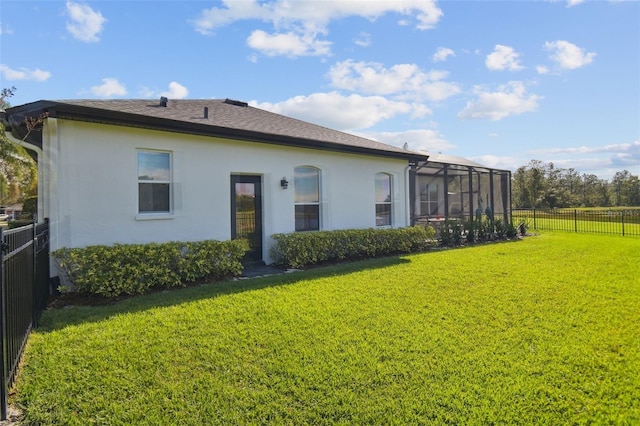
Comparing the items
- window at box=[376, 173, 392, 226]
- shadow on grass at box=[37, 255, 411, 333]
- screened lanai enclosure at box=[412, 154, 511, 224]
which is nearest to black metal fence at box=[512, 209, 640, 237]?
screened lanai enclosure at box=[412, 154, 511, 224]

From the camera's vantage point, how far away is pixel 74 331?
4.34 m

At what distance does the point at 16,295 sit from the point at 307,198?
745 cm

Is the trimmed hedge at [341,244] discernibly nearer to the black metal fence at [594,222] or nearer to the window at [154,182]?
the window at [154,182]

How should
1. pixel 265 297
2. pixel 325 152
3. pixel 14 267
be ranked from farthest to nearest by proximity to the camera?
pixel 325 152 < pixel 265 297 < pixel 14 267

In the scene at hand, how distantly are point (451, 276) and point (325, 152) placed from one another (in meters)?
5.09

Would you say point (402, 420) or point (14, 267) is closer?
point (402, 420)

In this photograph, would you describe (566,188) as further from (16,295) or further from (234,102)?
(16,295)

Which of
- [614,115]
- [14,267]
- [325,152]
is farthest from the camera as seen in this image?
[614,115]

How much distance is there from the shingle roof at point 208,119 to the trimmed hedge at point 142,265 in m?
2.45

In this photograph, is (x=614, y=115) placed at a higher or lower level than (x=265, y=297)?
higher

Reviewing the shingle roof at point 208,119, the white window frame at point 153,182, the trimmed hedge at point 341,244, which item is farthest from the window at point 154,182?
the trimmed hedge at point 341,244

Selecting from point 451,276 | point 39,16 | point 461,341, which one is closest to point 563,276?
point 451,276

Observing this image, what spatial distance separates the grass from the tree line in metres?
47.4

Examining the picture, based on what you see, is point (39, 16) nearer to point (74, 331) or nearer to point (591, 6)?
point (74, 331)
